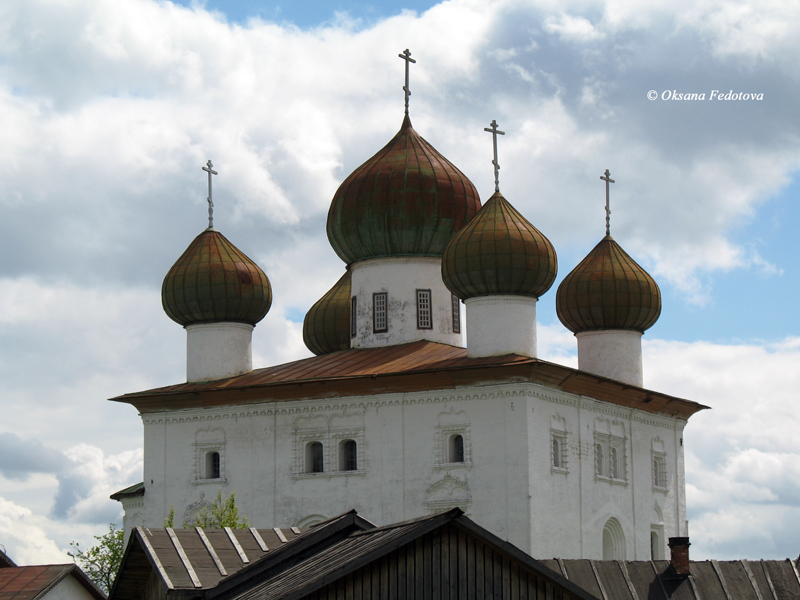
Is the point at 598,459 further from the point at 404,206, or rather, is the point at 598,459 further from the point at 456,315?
the point at 404,206

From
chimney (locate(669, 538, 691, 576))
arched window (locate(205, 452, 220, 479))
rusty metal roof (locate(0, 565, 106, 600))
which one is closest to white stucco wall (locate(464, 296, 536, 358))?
arched window (locate(205, 452, 220, 479))

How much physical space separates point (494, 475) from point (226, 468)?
5964 mm

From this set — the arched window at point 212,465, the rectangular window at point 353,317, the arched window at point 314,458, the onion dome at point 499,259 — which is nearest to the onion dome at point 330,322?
the rectangular window at point 353,317

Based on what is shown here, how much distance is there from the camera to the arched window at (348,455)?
2777 centimetres

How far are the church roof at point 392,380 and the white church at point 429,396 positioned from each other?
4 centimetres

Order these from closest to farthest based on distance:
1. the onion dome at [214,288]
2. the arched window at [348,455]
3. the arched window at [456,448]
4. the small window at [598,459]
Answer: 1. the arched window at [456,448]
2. the arched window at [348,455]
3. the small window at [598,459]
4. the onion dome at [214,288]

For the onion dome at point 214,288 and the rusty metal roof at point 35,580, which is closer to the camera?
the rusty metal roof at point 35,580

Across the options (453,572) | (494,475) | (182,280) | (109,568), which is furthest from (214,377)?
(453,572)

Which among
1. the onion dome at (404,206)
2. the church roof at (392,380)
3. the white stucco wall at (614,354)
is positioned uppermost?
the onion dome at (404,206)

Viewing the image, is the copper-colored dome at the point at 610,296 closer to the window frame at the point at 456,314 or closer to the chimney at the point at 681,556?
the window frame at the point at 456,314

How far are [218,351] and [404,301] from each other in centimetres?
408

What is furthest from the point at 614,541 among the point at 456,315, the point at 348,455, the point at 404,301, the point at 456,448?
the point at 404,301

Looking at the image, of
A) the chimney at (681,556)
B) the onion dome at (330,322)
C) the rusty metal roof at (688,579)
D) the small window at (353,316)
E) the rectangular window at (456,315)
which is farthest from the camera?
the onion dome at (330,322)

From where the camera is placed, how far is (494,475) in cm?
2603
